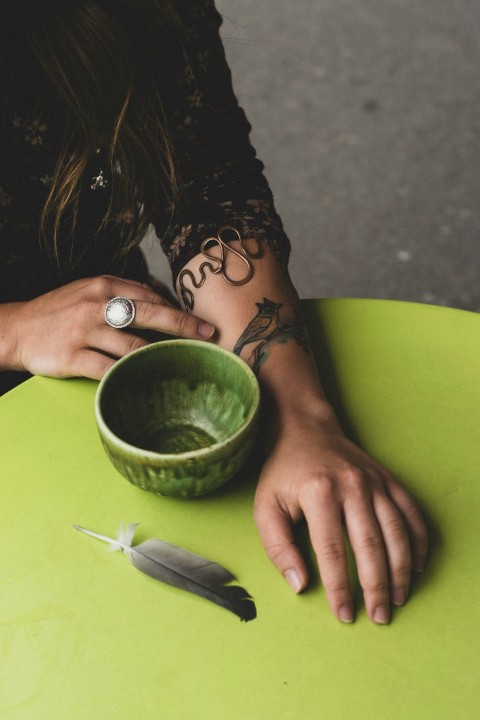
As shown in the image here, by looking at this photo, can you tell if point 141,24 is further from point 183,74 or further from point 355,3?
point 355,3

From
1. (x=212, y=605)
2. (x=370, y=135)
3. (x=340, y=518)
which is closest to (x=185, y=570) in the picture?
(x=212, y=605)

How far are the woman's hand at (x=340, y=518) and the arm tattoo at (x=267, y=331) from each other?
118mm

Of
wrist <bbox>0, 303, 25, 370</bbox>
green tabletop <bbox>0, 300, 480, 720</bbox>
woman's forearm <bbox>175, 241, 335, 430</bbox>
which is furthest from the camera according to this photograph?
wrist <bbox>0, 303, 25, 370</bbox>

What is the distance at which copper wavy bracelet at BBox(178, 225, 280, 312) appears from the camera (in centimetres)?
76

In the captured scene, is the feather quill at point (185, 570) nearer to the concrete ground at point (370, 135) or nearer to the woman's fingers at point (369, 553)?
the woman's fingers at point (369, 553)

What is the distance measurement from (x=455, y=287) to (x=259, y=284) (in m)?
1.16

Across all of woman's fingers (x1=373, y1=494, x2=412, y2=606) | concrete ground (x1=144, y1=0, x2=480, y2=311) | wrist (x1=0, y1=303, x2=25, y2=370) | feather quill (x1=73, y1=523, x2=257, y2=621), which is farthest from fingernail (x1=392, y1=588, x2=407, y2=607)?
concrete ground (x1=144, y1=0, x2=480, y2=311)

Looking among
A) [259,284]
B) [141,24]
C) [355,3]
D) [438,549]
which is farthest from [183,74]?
[355,3]

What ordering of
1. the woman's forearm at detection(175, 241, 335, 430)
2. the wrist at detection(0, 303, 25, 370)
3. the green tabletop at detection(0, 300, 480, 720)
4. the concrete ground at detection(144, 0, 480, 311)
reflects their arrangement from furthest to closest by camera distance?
the concrete ground at detection(144, 0, 480, 311) < the wrist at detection(0, 303, 25, 370) < the woman's forearm at detection(175, 241, 335, 430) < the green tabletop at detection(0, 300, 480, 720)

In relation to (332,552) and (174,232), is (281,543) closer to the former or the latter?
(332,552)

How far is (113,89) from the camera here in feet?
2.41

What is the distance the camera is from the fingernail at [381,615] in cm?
52

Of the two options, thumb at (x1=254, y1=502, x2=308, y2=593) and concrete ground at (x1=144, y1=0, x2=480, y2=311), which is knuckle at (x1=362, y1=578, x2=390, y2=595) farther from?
concrete ground at (x1=144, y1=0, x2=480, y2=311)

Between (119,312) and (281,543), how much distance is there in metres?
0.31
